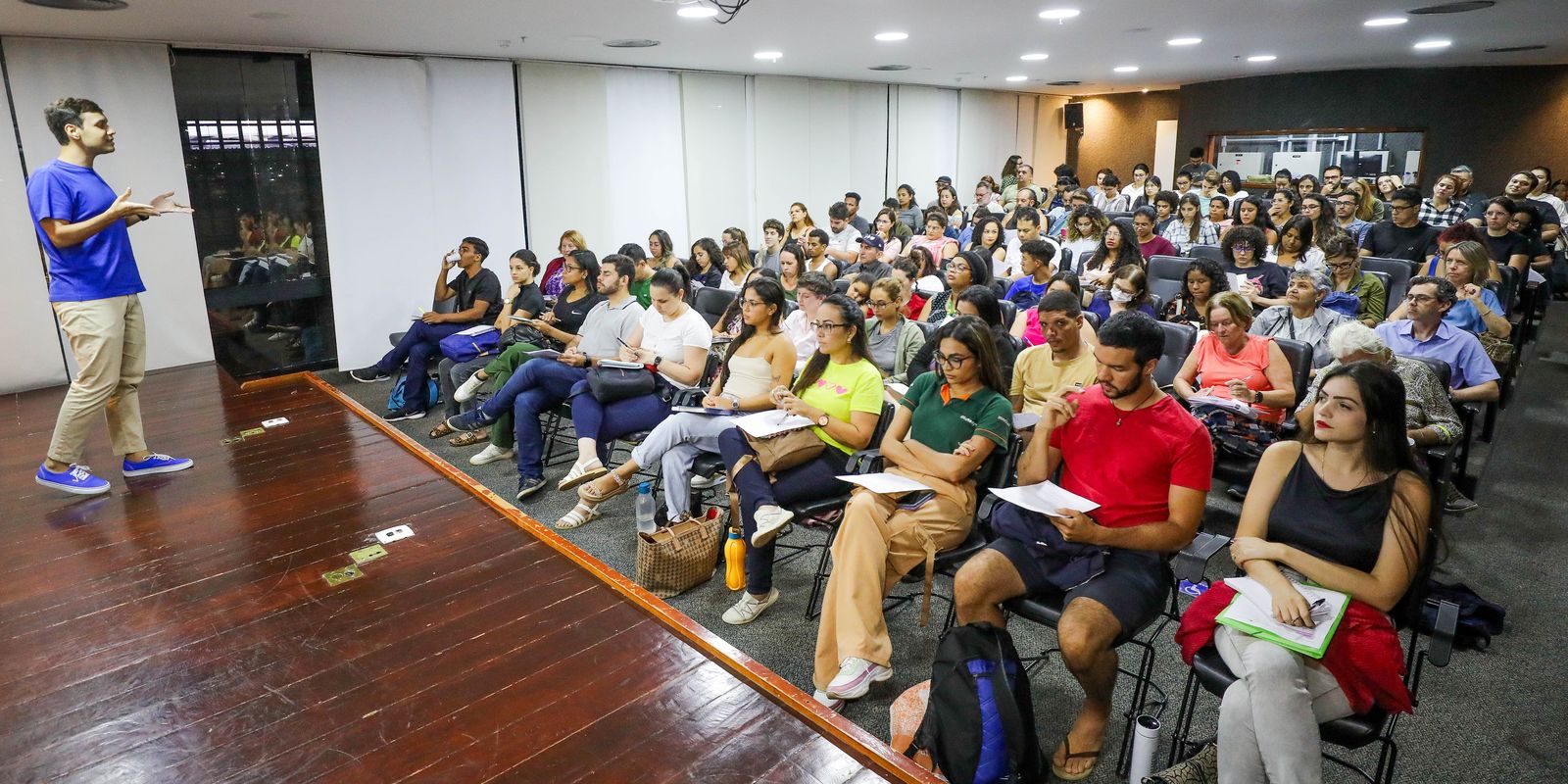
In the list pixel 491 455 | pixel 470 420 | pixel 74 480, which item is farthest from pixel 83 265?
pixel 491 455

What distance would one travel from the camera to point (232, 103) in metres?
7.39

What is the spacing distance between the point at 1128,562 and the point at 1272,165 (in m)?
13.4

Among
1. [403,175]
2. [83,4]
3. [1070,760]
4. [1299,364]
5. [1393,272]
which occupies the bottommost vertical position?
[1070,760]

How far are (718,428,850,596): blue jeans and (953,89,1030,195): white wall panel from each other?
1114 cm

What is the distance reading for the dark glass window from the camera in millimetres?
7289

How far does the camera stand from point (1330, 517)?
7.90 ft

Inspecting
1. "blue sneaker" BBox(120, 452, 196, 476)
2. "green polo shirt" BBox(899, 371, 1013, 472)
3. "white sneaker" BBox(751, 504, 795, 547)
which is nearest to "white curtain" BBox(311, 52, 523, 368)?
"blue sneaker" BBox(120, 452, 196, 476)

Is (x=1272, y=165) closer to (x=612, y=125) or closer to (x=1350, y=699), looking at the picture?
(x=612, y=125)

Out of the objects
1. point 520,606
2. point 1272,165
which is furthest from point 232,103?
point 1272,165

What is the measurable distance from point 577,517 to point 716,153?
698 centimetres

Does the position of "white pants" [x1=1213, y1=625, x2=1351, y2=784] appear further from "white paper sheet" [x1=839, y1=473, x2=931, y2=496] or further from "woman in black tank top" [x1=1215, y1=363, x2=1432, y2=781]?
"white paper sheet" [x1=839, y1=473, x2=931, y2=496]

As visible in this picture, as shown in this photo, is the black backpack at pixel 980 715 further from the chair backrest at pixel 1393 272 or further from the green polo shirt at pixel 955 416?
the chair backrest at pixel 1393 272

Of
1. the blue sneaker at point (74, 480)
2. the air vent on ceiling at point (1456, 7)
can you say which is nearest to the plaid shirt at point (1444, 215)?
the air vent on ceiling at point (1456, 7)

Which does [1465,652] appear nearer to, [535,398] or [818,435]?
[818,435]
